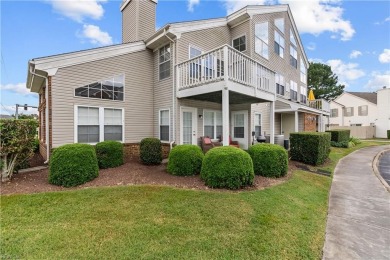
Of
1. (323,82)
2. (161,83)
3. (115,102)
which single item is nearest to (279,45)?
(161,83)

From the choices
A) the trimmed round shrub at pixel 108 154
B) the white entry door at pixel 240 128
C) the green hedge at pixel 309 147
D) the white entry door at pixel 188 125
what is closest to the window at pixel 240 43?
the white entry door at pixel 240 128

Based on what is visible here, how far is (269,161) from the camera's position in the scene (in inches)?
289

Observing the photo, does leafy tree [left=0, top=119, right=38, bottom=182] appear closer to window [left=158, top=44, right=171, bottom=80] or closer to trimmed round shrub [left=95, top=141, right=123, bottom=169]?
trimmed round shrub [left=95, top=141, right=123, bottom=169]

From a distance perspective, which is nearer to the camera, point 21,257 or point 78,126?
point 21,257

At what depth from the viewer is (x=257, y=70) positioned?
10.1m

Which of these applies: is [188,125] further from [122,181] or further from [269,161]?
[122,181]

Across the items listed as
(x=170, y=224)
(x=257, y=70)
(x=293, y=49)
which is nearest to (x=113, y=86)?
(x=257, y=70)

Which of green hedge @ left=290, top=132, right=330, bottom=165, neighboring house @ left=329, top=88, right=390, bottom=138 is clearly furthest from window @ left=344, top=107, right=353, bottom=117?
green hedge @ left=290, top=132, right=330, bottom=165

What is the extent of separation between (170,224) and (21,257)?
7.56 feet

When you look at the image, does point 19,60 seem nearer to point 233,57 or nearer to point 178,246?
point 233,57

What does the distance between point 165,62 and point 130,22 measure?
4849 mm

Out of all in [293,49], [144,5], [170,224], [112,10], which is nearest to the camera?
[170,224]

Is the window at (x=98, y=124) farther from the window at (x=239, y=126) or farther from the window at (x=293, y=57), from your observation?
the window at (x=293, y=57)

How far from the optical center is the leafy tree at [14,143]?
6.09 metres
